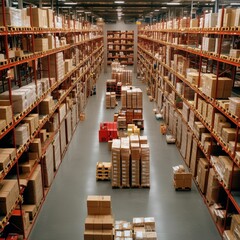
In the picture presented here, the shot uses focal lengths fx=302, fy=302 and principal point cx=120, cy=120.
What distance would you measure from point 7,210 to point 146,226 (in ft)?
10.8

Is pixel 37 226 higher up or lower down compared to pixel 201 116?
lower down

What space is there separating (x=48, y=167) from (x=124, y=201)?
2.66 meters

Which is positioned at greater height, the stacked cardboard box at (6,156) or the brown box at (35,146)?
the stacked cardboard box at (6,156)

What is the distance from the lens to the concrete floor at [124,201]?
7.89 metres

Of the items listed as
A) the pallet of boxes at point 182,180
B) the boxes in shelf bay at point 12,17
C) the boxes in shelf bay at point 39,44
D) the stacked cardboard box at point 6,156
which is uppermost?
the boxes in shelf bay at point 12,17

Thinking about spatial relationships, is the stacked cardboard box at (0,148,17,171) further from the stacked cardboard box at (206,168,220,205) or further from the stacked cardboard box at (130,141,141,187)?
the stacked cardboard box at (206,168,220,205)

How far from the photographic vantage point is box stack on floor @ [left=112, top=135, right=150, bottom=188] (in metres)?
9.88

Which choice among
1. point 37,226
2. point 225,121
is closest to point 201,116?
point 225,121

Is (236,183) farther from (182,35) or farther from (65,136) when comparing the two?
(182,35)

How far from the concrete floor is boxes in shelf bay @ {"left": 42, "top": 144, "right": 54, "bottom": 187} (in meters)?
0.33

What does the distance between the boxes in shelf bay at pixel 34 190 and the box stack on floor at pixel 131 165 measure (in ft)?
8.28

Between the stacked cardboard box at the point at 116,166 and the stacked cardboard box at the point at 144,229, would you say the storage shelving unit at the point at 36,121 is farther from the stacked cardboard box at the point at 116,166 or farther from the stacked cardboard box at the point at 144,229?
the stacked cardboard box at the point at 144,229

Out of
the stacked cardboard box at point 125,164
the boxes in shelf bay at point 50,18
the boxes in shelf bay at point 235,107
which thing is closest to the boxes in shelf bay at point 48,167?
the stacked cardboard box at point 125,164

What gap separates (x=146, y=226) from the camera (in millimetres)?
7398
